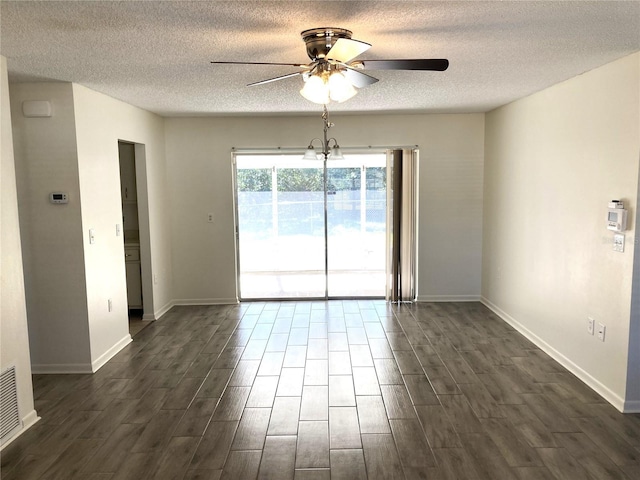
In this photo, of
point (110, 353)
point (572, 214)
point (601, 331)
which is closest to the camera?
point (601, 331)

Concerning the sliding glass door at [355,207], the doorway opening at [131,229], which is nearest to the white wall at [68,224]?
the doorway opening at [131,229]

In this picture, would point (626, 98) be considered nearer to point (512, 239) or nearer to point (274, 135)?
point (512, 239)

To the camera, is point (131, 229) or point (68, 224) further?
point (131, 229)

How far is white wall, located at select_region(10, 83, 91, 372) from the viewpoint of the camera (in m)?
3.77

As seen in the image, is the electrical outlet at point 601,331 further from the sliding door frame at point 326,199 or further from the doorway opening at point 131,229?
the doorway opening at point 131,229

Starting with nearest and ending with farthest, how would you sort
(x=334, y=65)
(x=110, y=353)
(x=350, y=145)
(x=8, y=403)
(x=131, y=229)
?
(x=334, y=65) → (x=8, y=403) → (x=110, y=353) → (x=131, y=229) → (x=350, y=145)

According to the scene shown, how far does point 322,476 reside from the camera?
99.6 inches

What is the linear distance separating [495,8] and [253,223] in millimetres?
4882

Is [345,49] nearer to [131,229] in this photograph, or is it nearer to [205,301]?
[131,229]

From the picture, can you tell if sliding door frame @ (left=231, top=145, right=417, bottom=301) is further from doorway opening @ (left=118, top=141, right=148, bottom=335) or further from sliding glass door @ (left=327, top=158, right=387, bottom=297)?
doorway opening @ (left=118, top=141, right=148, bottom=335)

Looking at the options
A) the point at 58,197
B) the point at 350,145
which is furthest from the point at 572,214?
the point at 58,197

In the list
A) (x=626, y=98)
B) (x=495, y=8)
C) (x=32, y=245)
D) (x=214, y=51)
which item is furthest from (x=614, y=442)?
(x=32, y=245)

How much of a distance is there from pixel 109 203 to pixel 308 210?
9.58ft

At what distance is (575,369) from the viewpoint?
380cm
